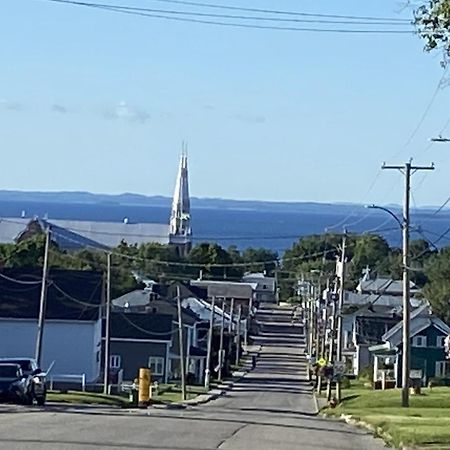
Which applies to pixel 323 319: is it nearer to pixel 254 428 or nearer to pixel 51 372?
pixel 51 372

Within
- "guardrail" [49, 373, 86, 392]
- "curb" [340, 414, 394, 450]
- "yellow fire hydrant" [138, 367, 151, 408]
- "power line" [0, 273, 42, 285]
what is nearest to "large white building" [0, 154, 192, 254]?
"power line" [0, 273, 42, 285]

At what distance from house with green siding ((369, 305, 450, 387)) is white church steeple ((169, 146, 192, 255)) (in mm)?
53934

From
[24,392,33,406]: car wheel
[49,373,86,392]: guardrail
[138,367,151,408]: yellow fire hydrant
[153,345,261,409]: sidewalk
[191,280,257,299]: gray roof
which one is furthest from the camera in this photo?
[191,280,257,299]: gray roof

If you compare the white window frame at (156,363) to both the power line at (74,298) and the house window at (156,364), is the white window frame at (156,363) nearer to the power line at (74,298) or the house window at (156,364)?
the house window at (156,364)

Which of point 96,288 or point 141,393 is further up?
point 96,288

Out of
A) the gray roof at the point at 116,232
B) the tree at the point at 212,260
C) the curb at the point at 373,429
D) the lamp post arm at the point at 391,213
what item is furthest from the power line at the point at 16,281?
the gray roof at the point at 116,232

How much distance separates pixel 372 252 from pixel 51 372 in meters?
69.5

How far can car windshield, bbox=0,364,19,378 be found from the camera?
36500mm

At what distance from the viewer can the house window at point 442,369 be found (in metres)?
87.1

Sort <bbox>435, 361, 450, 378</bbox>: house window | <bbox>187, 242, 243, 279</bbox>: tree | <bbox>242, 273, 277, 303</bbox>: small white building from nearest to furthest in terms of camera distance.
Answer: <bbox>435, 361, 450, 378</bbox>: house window < <bbox>187, 242, 243, 279</bbox>: tree < <bbox>242, 273, 277, 303</bbox>: small white building

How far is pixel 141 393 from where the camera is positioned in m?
41.6

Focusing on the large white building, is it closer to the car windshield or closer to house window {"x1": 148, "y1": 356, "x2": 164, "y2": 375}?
house window {"x1": 148, "y1": 356, "x2": 164, "y2": 375}

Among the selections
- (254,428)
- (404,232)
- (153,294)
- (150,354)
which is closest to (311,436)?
(254,428)

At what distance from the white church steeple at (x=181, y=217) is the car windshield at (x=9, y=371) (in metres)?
101
